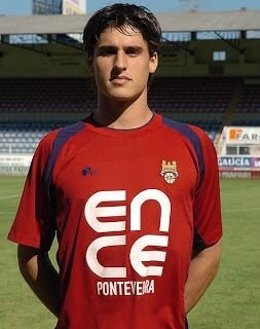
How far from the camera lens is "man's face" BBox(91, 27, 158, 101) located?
7.64 feet

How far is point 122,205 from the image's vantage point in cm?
223

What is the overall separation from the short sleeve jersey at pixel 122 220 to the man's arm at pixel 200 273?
88 mm

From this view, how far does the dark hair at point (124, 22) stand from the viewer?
2.34m

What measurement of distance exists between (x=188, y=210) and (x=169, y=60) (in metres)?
42.5

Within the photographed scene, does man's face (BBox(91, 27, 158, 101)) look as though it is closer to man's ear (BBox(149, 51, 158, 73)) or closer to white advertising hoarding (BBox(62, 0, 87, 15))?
man's ear (BBox(149, 51, 158, 73))

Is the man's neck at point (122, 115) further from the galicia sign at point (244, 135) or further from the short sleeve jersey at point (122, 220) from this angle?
the galicia sign at point (244, 135)

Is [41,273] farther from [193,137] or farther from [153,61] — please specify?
[153,61]

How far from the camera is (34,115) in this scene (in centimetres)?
4534

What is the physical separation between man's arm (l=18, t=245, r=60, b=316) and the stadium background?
114ft

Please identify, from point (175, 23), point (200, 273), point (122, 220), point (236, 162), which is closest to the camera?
point (122, 220)

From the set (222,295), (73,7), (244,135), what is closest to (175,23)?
(244,135)

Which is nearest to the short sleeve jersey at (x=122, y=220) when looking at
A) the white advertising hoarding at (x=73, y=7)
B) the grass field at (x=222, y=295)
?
the grass field at (x=222, y=295)

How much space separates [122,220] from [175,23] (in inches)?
1470

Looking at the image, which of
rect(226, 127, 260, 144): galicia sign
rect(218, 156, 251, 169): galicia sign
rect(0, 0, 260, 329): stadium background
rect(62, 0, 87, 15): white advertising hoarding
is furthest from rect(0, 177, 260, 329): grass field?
rect(62, 0, 87, 15): white advertising hoarding
